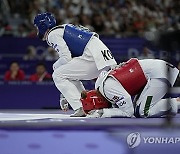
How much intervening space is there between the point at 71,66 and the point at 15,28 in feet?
25.0

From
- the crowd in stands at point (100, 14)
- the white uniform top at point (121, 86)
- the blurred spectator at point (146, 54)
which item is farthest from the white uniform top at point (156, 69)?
the crowd in stands at point (100, 14)

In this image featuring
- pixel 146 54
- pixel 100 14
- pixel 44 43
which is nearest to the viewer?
pixel 146 54

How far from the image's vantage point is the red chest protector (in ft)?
21.6

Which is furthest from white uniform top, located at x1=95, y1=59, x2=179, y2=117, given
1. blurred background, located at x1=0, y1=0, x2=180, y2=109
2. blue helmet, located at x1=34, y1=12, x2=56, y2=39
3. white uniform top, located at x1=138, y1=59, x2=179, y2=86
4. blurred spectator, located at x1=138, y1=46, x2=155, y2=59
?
blurred spectator, located at x1=138, y1=46, x2=155, y2=59

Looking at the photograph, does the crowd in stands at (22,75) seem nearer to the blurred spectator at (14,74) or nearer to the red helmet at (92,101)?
the blurred spectator at (14,74)

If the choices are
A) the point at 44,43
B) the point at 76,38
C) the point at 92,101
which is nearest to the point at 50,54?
the point at 44,43

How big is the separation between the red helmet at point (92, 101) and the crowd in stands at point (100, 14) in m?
7.53

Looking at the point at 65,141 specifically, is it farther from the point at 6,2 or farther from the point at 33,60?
the point at 6,2

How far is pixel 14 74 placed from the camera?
40.8ft

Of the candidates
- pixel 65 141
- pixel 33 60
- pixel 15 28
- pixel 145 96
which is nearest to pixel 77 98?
pixel 145 96

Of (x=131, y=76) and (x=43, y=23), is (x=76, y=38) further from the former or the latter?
(x=131, y=76)

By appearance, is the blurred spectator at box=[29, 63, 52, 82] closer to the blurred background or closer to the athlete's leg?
the blurred background

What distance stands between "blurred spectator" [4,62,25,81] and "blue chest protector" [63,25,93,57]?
529 cm

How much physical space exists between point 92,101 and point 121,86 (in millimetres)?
458
